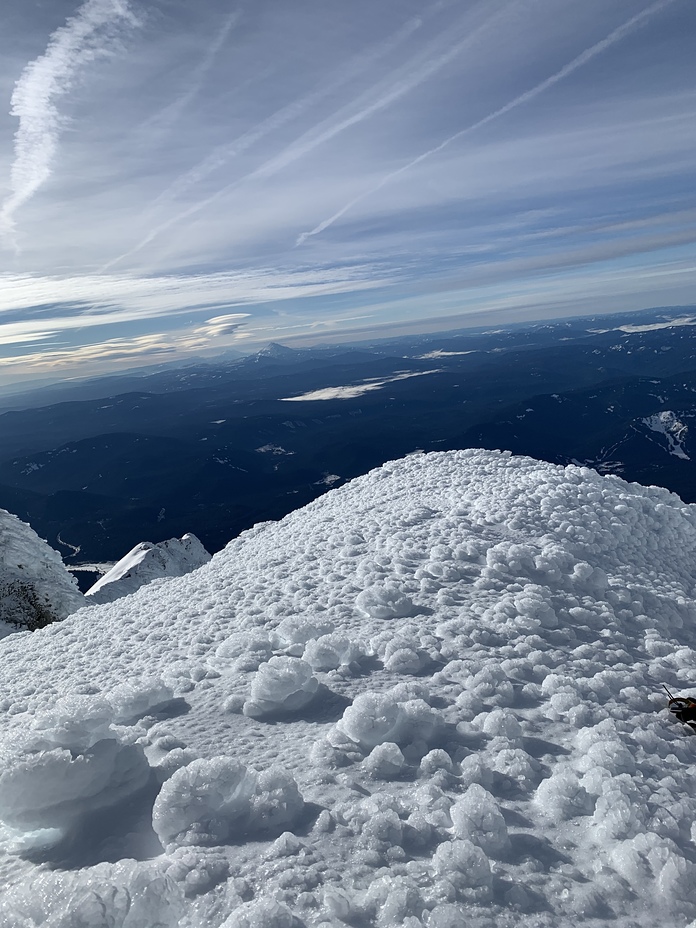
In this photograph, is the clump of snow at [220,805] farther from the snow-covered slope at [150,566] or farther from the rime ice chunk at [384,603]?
the snow-covered slope at [150,566]

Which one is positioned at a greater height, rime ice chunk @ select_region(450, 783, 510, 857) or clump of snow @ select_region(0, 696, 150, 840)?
clump of snow @ select_region(0, 696, 150, 840)

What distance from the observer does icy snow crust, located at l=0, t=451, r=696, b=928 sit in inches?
164

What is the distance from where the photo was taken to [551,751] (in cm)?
576

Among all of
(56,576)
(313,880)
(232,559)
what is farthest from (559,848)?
(56,576)

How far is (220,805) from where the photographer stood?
489 cm

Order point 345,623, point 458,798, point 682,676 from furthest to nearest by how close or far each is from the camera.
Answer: point 345,623
point 682,676
point 458,798

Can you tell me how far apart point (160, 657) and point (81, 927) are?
5245 millimetres

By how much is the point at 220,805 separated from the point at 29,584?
78.9 feet

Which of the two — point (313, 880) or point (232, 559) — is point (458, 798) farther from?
point (232, 559)

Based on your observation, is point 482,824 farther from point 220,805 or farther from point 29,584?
point 29,584

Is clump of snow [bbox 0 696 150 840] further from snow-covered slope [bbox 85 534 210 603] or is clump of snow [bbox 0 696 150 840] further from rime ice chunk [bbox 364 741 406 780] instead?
snow-covered slope [bbox 85 534 210 603]

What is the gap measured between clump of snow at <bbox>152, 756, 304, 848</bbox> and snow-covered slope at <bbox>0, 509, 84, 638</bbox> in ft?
70.6

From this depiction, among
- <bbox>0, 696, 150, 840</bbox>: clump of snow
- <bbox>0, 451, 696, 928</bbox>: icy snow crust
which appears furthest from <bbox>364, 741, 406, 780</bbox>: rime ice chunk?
<bbox>0, 696, 150, 840</bbox>: clump of snow

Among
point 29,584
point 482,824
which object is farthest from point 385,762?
point 29,584
